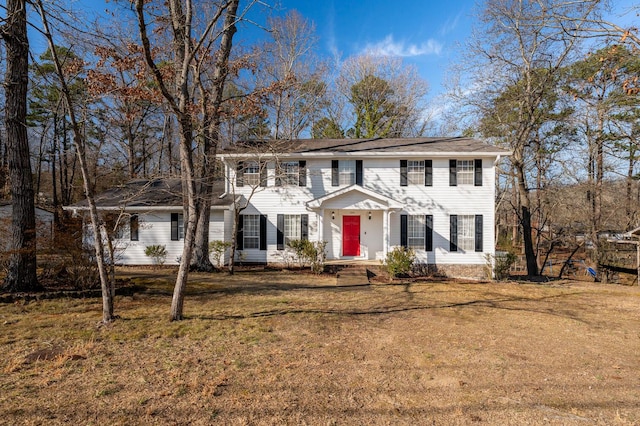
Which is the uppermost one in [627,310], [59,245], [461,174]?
[461,174]

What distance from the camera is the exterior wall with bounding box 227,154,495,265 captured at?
13.2m

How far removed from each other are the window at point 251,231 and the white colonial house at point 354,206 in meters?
0.04

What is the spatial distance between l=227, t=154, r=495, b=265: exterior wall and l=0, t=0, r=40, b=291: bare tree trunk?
277 inches

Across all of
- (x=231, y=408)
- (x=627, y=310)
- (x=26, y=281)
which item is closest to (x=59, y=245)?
(x=26, y=281)

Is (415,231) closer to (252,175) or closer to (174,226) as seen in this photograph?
(252,175)

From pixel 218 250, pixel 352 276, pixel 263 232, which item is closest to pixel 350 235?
pixel 352 276

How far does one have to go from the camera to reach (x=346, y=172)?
13930mm

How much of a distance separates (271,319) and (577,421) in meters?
4.65

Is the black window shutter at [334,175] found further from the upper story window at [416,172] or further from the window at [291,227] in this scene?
the upper story window at [416,172]

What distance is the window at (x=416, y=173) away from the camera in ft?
45.0

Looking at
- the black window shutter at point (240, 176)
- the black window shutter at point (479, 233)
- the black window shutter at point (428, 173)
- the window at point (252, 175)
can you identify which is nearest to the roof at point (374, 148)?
the black window shutter at point (428, 173)

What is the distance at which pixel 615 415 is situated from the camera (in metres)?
3.07

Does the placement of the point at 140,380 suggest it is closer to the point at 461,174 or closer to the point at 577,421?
the point at 577,421

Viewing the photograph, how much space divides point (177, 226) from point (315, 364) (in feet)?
38.4
